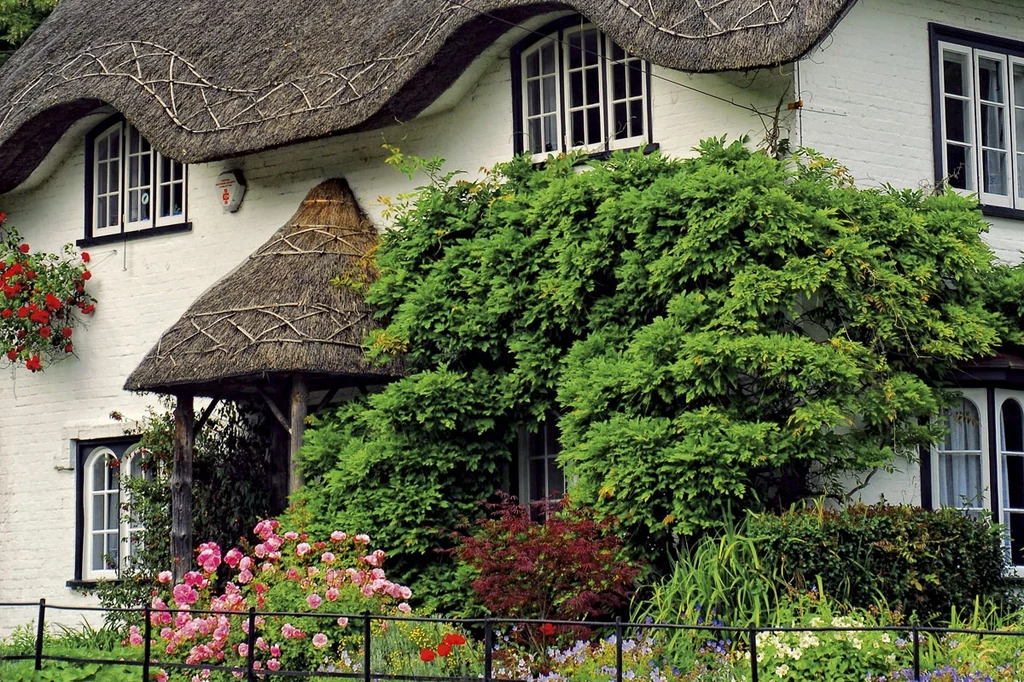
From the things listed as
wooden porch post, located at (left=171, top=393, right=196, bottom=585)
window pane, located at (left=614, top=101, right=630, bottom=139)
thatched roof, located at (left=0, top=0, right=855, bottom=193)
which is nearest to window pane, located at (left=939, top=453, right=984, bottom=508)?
thatched roof, located at (left=0, top=0, right=855, bottom=193)

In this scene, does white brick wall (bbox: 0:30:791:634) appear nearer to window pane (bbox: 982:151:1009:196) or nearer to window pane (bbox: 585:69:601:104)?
window pane (bbox: 585:69:601:104)

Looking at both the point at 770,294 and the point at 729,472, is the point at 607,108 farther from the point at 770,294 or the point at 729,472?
the point at 729,472

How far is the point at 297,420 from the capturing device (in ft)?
46.6

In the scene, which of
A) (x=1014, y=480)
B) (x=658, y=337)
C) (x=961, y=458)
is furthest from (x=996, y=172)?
(x=658, y=337)

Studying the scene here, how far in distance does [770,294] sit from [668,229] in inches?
39.9

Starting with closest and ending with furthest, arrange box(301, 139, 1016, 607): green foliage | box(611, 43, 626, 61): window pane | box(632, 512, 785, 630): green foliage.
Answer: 1. box(632, 512, 785, 630): green foliage
2. box(301, 139, 1016, 607): green foliage
3. box(611, 43, 626, 61): window pane

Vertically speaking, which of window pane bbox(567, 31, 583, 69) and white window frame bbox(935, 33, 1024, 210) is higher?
window pane bbox(567, 31, 583, 69)

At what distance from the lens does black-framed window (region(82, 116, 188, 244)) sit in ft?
56.2

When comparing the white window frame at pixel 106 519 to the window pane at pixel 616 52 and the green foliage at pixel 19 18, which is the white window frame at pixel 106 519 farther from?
the green foliage at pixel 19 18

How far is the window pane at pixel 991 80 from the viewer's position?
1457 centimetres

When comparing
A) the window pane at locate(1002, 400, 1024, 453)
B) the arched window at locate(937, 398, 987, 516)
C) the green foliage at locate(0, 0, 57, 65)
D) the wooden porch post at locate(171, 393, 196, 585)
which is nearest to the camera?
the arched window at locate(937, 398, 987, 516)

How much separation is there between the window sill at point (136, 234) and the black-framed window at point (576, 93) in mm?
4134

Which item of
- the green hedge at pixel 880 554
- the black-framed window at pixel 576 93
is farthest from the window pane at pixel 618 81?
the green hedge at pixel 880 554

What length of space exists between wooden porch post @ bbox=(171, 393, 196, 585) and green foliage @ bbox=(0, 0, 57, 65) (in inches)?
401
